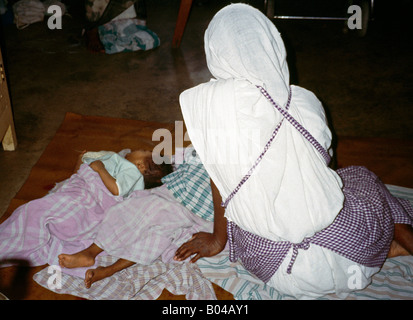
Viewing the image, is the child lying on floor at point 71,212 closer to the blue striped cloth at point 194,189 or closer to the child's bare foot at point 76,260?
the child's bare foot at point 76,260

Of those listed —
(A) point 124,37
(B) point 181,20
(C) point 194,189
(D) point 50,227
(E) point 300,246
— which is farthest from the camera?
(A) point 124,37

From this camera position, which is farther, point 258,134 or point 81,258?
point 81,258

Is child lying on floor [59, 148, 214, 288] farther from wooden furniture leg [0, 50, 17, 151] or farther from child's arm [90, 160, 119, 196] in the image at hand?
wooden furniture leg [0, 50, 17, 151]

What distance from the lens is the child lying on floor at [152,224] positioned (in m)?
1.78

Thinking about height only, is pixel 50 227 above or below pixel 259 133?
below

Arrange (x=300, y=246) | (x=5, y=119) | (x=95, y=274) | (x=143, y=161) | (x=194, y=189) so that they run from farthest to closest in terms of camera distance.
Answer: (x=5, y=119) < (x=143, y=161) < (x=194, y=189) < (x=95, y=274) < (x=300, y=246)

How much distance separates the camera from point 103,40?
3.87m

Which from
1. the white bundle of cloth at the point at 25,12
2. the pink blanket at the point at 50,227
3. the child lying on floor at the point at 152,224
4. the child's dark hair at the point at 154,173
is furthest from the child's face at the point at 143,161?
the white bundle of cloth at the point at 25,12

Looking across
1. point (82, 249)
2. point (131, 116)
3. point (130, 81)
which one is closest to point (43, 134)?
point (131, 116)

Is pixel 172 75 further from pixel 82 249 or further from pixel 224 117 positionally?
pixel 224 117

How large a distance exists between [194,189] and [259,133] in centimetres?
79

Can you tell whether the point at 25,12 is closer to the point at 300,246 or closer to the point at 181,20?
the point at 181,20

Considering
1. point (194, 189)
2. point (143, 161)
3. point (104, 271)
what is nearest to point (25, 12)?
point (143, 161)

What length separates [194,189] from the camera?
193cm
